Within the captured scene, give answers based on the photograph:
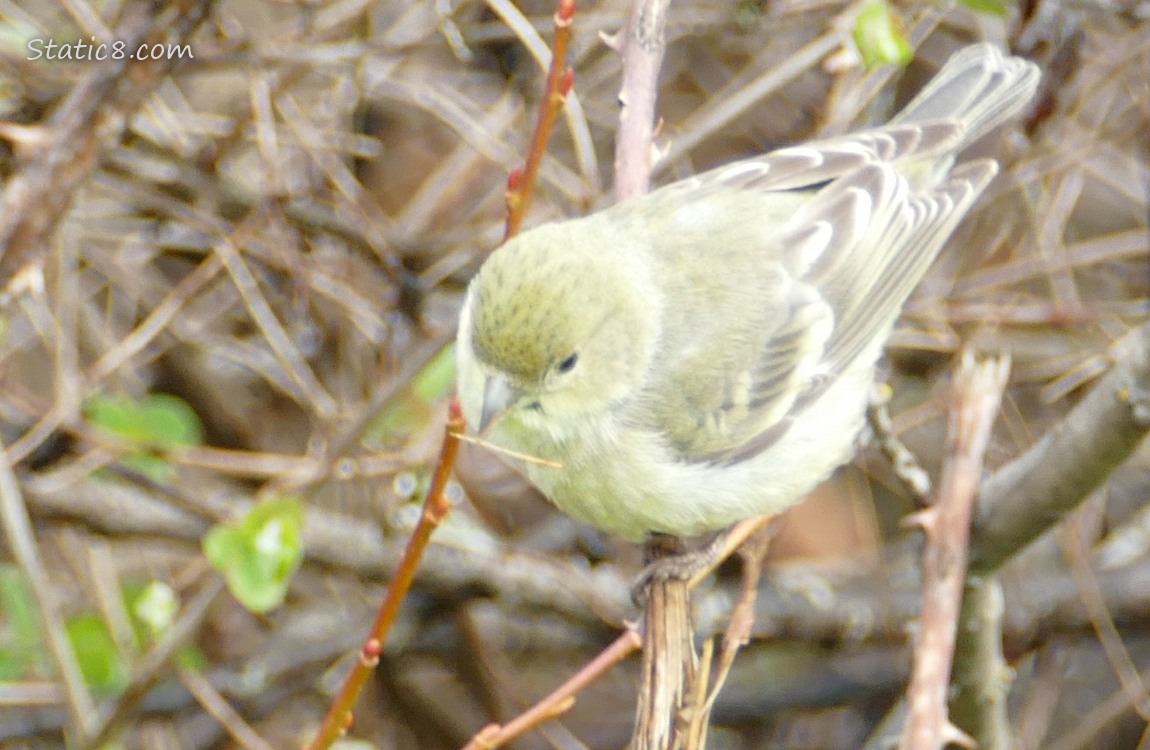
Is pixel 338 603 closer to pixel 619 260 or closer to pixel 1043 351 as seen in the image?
pixel 619 260

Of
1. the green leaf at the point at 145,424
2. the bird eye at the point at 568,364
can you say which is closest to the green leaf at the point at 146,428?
the green leaf at the point at 145,424

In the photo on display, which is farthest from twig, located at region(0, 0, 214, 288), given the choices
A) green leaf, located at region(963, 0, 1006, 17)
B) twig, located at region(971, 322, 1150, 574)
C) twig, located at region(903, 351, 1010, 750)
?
twig, located at region(971, 322, 1150, 574)

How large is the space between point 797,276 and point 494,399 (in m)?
1.04

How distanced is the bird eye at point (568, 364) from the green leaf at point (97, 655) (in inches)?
65.9

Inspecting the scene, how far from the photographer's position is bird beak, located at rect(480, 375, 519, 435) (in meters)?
2.79

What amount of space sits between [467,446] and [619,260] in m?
1.74

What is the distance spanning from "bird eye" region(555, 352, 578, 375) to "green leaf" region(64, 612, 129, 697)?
167 cm

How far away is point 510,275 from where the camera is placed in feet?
8.99

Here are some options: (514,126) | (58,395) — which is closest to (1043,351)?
(514,126)

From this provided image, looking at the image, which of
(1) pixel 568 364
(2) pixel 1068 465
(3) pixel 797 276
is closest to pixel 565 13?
(1) pixel 568 364

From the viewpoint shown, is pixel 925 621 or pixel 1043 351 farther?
pixel 1043 351

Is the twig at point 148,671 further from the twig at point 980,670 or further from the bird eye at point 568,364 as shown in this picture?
the twig at point 980,670

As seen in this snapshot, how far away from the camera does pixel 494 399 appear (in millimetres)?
2801

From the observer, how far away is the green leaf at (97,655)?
350 centimetres
